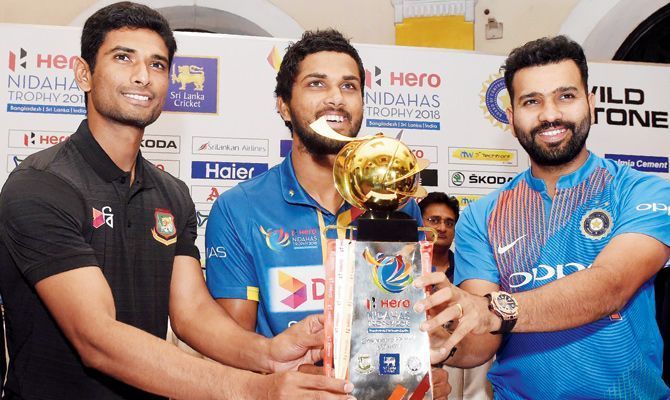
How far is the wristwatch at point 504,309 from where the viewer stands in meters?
1.65

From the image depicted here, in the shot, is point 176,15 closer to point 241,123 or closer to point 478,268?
point 241,123

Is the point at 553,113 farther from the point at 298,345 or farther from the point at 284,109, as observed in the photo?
the point at 298,345

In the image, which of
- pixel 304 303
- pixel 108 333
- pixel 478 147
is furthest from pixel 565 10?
pixel 108 333

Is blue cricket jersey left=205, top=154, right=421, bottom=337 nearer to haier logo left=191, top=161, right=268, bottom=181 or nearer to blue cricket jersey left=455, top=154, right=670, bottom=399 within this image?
blue cricket jersey left=455, top=154, right=670, bottom=399

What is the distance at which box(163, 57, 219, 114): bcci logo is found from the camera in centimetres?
462

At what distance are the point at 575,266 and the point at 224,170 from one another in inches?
112

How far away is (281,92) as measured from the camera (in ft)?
8.50

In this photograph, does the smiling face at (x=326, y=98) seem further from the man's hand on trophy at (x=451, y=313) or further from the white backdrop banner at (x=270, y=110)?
the white backdrop banner at (x=270, y=110)

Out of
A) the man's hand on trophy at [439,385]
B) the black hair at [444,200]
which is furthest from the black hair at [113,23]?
the black hair at [444,200]

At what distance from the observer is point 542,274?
2230 mm

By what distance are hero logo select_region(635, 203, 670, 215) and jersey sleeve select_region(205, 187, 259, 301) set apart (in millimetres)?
1188

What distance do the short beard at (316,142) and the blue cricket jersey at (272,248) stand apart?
0.37 ft

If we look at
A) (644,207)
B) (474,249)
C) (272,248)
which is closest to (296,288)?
(272,248)

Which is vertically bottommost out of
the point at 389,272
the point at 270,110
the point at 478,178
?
the point at 389,272
